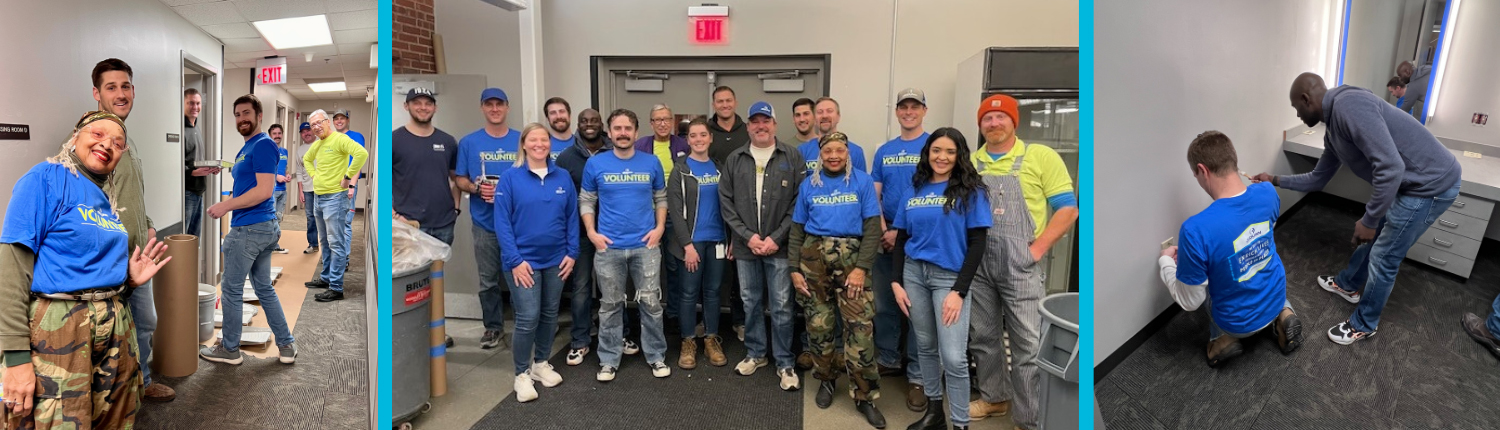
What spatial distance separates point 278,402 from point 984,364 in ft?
5.72

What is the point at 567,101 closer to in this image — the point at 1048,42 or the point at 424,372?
the point at 424,372

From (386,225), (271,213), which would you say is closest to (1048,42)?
(386,225)

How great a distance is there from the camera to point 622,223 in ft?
5.07

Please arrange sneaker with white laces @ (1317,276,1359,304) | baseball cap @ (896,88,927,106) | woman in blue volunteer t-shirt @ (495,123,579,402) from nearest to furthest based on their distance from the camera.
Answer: sneaker with white laces @ (1317,276,1359,304)
baseball cap @ (896,88,927,106)
woman in blue volunteer t-shirt @ (495,123,579,402)

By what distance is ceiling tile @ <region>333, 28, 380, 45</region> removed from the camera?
1.10 metres

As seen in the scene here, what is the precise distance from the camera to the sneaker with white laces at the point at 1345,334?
85cm

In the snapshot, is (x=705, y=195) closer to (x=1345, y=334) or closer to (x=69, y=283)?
(x=1345, y=334)

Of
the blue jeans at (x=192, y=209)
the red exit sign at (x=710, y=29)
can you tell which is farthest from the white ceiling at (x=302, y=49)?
the red exit sign at (x=710, y=29)

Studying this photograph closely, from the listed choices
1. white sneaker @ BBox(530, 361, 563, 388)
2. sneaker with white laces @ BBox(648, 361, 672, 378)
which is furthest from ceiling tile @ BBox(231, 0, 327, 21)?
sneaker with white laces @ BBox(648, 361, 672, 378)

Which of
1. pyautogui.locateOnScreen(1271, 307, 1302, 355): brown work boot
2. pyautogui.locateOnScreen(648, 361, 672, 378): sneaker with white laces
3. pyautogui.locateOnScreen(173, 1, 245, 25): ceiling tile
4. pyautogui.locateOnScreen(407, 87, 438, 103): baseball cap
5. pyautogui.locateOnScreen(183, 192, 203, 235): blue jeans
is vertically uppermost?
pyautogui.locateOnScreen(173, 1, 245, 25): ceiling tile

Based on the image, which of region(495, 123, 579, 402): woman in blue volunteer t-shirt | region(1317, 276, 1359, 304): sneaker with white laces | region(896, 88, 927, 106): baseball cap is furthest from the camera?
region(495, 123, 579, 402): woman in blue volunteer t-shirt

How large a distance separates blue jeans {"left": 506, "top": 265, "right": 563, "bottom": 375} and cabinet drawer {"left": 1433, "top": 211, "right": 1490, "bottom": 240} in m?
1.59

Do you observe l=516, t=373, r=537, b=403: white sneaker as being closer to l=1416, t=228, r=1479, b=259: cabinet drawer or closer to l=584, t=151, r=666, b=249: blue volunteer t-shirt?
l=584, t=151, r=666, b=249: blue volunteer t-shirt

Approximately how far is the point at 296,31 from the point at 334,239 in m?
0.44
